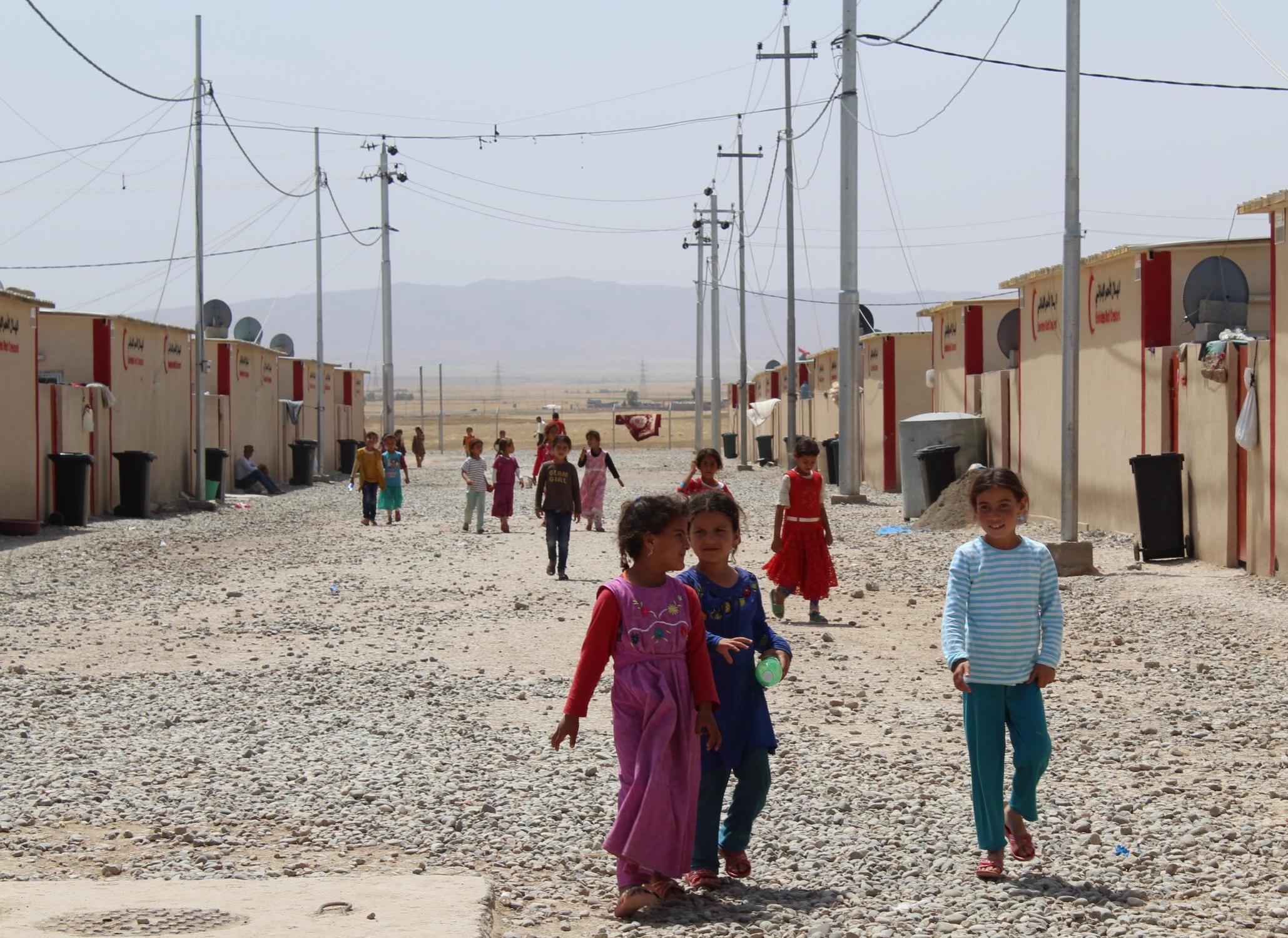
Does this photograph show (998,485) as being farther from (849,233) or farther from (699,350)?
(699,350)

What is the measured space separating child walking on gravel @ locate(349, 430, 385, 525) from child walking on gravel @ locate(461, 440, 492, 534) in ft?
6.60

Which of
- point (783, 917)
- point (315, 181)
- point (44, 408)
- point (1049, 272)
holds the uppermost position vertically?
point (315, 181)

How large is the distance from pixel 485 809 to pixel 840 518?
64.6 ft

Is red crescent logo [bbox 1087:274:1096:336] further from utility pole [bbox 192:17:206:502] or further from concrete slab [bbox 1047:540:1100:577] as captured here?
utility pole [bbox 192:17:206:502]

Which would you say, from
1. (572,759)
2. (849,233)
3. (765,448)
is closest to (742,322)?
(765,448)

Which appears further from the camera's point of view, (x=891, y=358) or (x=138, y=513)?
(x=891, y=358)

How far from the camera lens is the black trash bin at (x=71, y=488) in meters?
24.3

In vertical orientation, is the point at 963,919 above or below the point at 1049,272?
below

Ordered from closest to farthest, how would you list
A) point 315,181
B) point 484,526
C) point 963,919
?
point 963,919 → point 484,526 → point 315,181

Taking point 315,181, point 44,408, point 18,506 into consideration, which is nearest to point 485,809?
point 18,506

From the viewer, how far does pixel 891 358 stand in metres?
35.0

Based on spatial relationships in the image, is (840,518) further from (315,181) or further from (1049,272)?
(315,181)

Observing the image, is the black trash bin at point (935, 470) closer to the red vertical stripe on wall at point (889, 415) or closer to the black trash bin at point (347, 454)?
the red vertical stripe on wall at point (889, 415)

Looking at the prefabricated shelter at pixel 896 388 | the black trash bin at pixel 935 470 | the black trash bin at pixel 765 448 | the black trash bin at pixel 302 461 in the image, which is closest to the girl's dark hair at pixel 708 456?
the black trash bin at pixel 935 470
